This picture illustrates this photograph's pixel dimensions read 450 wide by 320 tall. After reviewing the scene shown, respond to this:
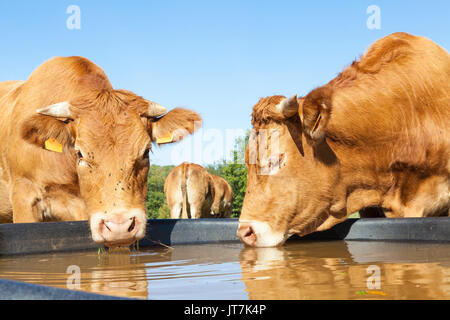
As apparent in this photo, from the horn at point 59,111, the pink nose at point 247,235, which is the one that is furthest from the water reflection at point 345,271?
the horn at point 59,111

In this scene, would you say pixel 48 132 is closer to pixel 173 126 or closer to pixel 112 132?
pixel 112 132

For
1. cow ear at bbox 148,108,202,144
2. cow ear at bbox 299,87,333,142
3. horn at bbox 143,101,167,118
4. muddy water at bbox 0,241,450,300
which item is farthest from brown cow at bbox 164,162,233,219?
cow ear at bbox 299,87,333,142

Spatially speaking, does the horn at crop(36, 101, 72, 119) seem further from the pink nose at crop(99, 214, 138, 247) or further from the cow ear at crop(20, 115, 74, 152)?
the pink nose at crop(99, 214, 138, 247)

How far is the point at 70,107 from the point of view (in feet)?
16.9

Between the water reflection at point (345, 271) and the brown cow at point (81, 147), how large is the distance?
1.19m

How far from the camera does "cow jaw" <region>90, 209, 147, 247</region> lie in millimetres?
4301

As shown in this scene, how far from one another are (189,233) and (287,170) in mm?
1208

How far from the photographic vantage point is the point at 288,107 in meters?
5.11

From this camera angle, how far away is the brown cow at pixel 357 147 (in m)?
5.21

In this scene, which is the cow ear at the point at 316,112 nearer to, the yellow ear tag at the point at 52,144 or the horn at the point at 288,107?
the horn at the point at 288,107

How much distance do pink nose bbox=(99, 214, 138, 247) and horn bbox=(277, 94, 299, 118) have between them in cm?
180

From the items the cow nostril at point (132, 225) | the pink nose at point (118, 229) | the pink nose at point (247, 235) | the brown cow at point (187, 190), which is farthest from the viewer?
the brown cow at point (187, 190)

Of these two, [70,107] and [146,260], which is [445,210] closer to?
[146,260]
